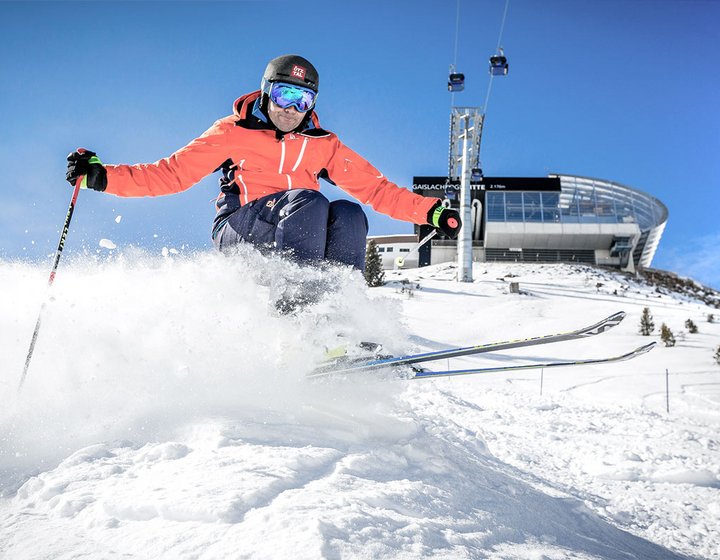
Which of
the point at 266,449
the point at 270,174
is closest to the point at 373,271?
the point at 270,174

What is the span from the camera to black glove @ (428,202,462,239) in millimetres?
3455

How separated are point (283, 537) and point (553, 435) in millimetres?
3545

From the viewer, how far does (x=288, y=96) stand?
312cm

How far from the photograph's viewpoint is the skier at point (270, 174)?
2.89m

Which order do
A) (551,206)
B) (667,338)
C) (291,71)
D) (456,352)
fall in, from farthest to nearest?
(551,206) → (667,338) → (291,71) → (456,352)

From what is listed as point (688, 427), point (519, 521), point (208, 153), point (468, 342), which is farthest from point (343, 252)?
point (468, 342)

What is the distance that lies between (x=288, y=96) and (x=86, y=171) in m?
1.35

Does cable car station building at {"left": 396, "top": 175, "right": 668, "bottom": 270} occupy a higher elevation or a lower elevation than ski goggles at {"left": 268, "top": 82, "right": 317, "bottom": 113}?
higher

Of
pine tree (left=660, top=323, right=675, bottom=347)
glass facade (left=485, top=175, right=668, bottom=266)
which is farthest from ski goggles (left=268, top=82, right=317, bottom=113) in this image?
glass facade (left=485, top=175, right=668, bottom=266)

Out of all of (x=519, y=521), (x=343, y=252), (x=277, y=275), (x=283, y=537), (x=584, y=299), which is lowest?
(x=519, y=521)

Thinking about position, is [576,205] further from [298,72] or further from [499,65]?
[298,72]

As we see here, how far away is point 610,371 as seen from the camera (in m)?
9.38

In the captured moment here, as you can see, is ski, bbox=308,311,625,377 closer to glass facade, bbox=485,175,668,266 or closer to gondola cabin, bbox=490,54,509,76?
gondola cabin, bbox=490,54,509,76

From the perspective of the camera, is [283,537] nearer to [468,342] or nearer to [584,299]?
[468,342]
